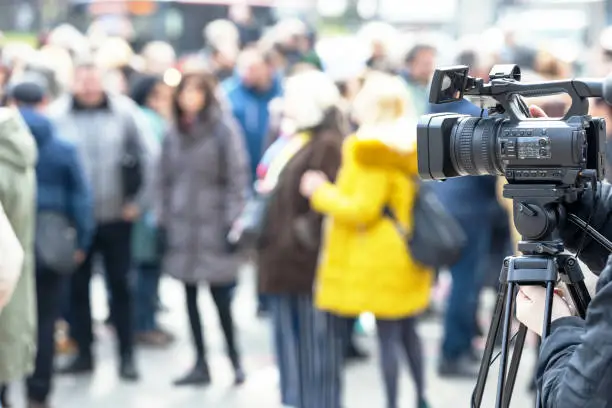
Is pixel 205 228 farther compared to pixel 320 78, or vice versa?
pixel 205 228

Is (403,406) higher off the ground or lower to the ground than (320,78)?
lower

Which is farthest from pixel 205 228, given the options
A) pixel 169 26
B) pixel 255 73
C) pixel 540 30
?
pixel 540 30

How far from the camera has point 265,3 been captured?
1719 cm

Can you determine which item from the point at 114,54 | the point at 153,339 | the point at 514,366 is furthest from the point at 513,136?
the point at 114,54

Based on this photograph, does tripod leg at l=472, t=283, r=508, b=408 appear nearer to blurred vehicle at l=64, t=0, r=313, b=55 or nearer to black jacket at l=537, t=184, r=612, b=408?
black jacket at l=537, t=184, r=612, b=408

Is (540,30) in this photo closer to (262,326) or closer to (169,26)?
(169,26)

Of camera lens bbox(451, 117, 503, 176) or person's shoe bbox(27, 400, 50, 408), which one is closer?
camera lens bbox(451, 117, 503, 176)

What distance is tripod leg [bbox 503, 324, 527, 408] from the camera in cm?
276

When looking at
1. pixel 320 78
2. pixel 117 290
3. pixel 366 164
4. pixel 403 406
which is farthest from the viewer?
pixel 117 290

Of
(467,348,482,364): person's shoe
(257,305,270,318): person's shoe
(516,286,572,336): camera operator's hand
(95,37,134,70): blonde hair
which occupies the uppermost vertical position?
(516,286,572,336): camera operator's hand

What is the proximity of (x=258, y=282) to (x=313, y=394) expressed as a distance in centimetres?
61

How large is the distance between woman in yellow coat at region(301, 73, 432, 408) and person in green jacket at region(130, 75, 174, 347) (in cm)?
229

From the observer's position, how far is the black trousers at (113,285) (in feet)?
23.7

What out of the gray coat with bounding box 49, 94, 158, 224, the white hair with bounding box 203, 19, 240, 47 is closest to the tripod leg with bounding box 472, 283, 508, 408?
the gray coat with bounding box 49, 94, 158, 224
